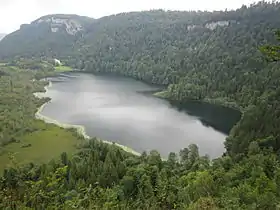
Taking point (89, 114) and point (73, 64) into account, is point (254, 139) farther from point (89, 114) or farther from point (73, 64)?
point (73, 64)

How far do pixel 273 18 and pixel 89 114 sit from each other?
7222 centimetres

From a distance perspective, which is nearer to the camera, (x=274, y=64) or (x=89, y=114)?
(x=89, y=114)

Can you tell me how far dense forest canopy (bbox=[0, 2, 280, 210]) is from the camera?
9875 mm

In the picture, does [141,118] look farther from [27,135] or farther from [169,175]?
[169,175]

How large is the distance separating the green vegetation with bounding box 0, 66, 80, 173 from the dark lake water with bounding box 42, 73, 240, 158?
362 centimetres

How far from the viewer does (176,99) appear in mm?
76500

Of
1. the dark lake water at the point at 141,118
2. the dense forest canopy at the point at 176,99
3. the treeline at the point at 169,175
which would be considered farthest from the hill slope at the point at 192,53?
the treeline at the point at 169,175

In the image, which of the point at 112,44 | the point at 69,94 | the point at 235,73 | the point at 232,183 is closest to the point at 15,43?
the point at 112,44

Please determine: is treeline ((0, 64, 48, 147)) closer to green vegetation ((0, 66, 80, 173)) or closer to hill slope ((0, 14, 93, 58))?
green vegetation ((0, 66, 80, 173))

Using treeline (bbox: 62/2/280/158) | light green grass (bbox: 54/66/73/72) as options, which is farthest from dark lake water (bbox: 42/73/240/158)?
light green grass (bbox: 54/66/73/72)

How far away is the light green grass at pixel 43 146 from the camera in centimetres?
3855

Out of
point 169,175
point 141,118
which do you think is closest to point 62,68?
point 141,118

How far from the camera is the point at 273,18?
109062mm

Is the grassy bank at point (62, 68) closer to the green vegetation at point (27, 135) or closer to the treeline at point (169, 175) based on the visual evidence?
the green vegetation at point (27, 135)
